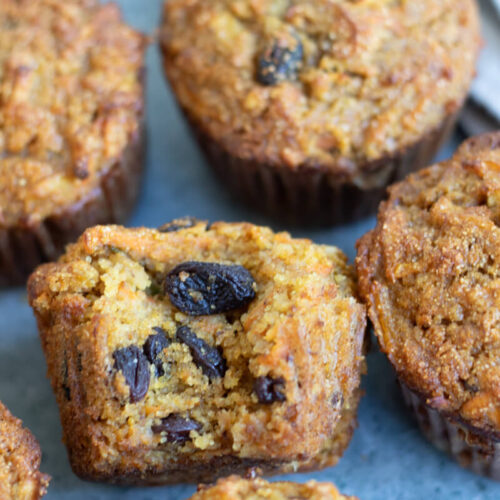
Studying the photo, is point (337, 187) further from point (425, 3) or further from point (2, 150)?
point (2, 150)

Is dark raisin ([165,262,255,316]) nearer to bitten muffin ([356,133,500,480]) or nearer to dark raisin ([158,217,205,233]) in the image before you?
→ dark raisin ([158,217,205,233])

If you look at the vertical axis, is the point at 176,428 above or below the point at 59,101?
below

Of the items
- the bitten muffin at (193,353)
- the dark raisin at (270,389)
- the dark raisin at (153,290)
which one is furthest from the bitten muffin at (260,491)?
the dark raisin at (153,290)

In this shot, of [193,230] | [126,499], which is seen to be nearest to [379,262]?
[193,230]

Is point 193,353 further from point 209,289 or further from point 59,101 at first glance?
point 59,101

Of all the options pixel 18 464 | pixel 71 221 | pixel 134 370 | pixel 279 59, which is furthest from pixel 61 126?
pixel 18 464

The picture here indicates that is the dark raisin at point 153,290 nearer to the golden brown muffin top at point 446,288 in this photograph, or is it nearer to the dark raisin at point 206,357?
the dark raisin at point 206,357

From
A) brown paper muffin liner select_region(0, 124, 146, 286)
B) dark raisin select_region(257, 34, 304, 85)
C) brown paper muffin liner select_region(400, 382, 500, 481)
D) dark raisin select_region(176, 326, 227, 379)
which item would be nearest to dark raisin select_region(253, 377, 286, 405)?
dark raisin select_region(176, 326, 227, 379)

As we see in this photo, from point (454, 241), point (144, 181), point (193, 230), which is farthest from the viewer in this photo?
point (144, 181)
